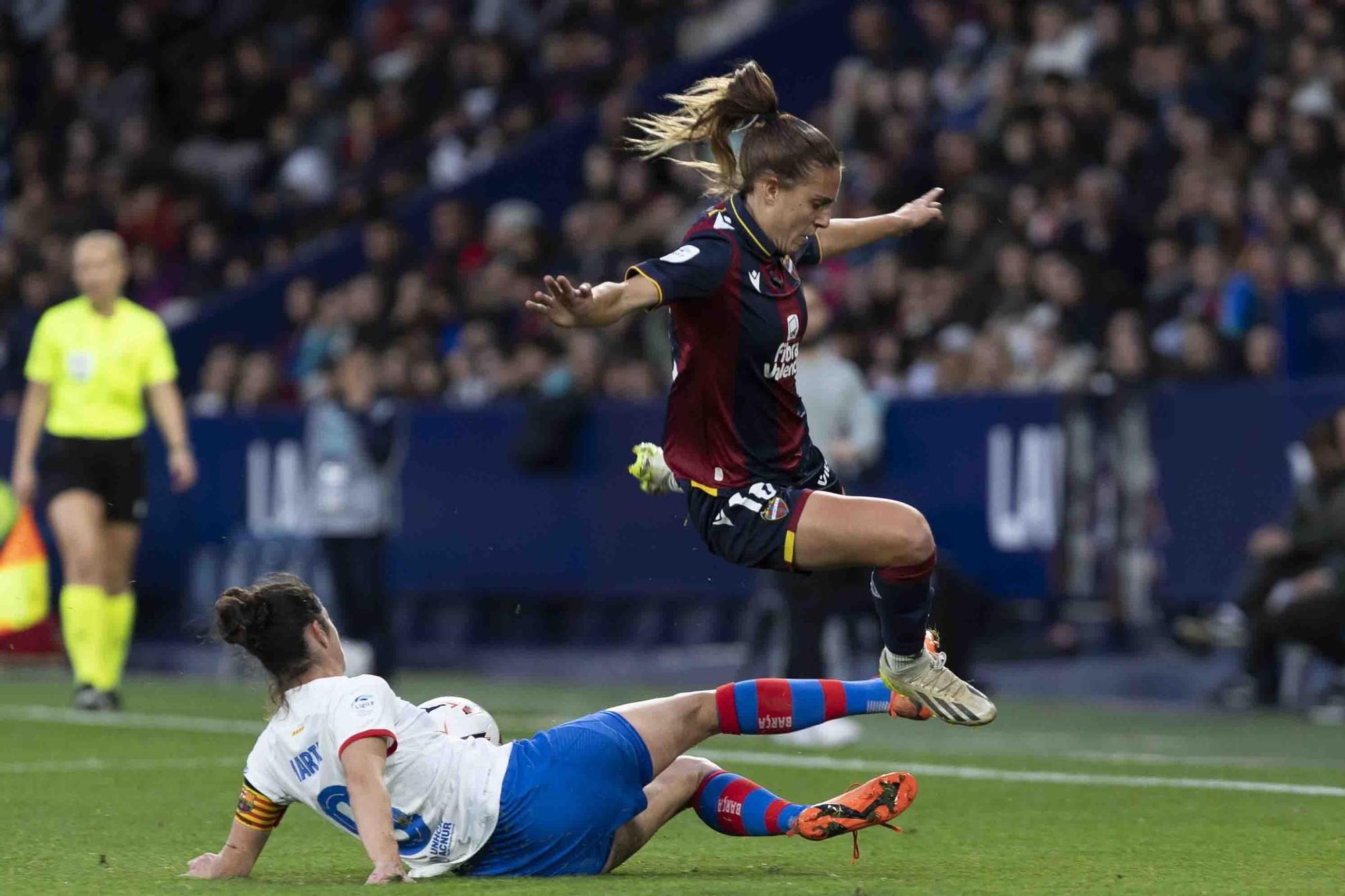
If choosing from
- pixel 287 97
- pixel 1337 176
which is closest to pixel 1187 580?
pixel 1337 176

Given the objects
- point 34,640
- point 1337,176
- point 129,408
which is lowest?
point 34,640

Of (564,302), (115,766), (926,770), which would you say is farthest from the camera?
(115,766)

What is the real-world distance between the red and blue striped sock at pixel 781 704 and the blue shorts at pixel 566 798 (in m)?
0.34

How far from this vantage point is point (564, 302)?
5.81 m

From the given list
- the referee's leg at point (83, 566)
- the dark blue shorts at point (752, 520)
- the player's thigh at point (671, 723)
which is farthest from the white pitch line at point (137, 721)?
the player's thigh at point (671, 723)

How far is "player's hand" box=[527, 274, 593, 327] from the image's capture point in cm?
575

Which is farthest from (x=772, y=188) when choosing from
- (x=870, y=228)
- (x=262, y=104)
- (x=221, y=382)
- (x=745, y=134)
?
(x=262, y=104)

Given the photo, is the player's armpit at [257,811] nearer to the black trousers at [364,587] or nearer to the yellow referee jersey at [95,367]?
the yellow referee jersey at [95,367]

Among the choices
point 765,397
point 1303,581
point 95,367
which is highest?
point 95,367

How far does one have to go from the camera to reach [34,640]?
55.4ft

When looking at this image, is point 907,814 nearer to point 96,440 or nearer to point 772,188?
point 772,188

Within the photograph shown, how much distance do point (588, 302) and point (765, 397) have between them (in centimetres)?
96

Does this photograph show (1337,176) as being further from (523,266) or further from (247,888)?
(247,888)

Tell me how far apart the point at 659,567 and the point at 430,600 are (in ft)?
7.05
